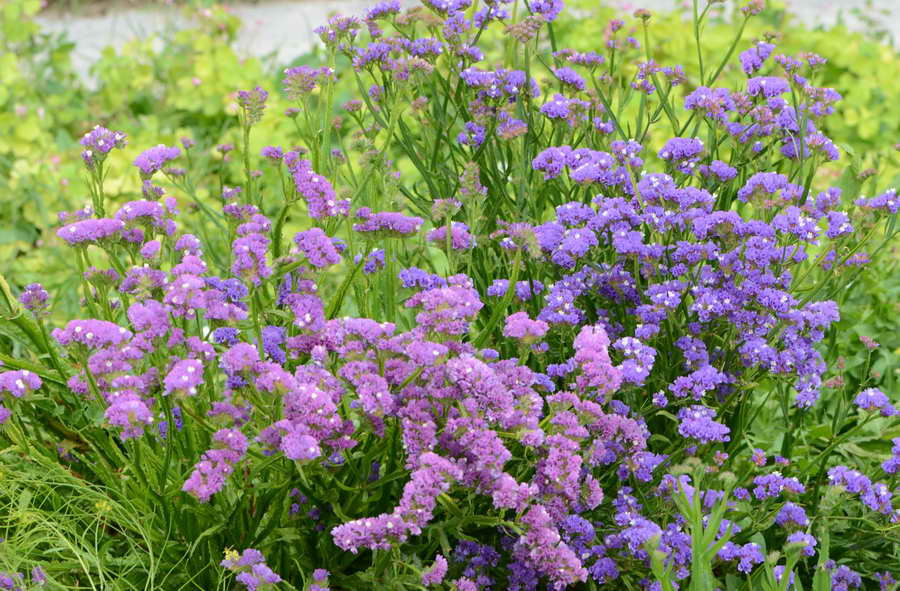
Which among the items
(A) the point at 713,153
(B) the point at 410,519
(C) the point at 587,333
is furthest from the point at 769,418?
(B) the point at 410,519

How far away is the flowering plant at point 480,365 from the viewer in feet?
6.45

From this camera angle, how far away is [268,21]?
669cm

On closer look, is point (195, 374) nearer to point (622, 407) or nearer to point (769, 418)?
point (622, 407)

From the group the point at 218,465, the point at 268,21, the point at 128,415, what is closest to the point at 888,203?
the point at 218,465

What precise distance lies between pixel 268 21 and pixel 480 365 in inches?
204

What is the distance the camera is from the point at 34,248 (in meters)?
4.47

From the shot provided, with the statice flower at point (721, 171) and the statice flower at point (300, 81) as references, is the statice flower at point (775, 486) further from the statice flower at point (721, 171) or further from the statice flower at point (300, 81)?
the statice flower at point (300, 81)

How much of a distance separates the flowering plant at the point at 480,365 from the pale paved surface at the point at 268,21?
3591 millimetres

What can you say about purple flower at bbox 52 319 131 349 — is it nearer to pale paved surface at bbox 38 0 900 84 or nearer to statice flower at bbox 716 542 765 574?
statice flower at bbox 716 542 765 574

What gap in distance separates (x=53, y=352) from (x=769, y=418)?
1.97 meters

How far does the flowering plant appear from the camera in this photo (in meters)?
1.96

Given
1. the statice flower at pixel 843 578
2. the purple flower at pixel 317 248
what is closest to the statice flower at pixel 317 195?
the purple flower at pixel 317 248

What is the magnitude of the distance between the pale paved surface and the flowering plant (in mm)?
3591

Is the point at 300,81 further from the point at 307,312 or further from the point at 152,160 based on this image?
the point at 307,312
